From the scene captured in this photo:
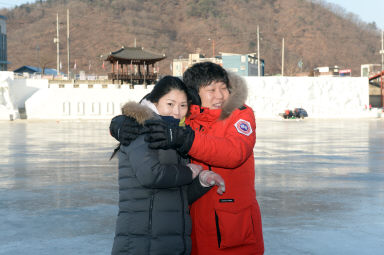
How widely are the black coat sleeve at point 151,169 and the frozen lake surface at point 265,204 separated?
232 cm

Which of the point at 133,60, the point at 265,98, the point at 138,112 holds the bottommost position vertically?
the point at 138,112

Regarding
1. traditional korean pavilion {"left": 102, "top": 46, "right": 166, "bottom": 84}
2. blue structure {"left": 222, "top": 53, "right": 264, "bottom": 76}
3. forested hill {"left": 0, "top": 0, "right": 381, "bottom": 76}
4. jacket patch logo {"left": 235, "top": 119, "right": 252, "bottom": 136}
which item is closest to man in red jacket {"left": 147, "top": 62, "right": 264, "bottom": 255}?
jacket patch logo {"left": 235, "top": 119, "right": 252, "bottom": 136}

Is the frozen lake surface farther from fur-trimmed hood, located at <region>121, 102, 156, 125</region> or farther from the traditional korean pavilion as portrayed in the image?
the traditional korean pavilion

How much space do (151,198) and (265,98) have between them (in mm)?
51991

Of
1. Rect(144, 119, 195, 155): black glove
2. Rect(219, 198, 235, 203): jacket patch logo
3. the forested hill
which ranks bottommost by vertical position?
Rect(219, 198, 235, 203): jacket patch logo

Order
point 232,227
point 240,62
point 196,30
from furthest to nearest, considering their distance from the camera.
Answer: point 196,30, point 240,62, point 232,227

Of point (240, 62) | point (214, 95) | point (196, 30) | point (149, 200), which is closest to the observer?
point (149, 200)

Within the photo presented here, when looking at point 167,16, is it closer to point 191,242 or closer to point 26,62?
point 26,62

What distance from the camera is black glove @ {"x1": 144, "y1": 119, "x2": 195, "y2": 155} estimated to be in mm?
2191

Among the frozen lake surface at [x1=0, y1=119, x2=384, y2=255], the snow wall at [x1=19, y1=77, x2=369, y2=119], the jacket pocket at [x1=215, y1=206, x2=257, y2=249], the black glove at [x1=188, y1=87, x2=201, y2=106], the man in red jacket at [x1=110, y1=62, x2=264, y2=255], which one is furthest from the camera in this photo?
the snow wall at [x1=19, y1=77, x2=369, y2=119]

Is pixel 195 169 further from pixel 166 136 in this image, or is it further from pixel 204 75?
pixel 204 75

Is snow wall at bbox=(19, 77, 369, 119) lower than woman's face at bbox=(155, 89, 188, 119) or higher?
higher

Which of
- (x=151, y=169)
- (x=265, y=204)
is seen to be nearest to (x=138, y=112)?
(x=151, y=169)

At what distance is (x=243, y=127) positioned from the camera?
2.47 meters
